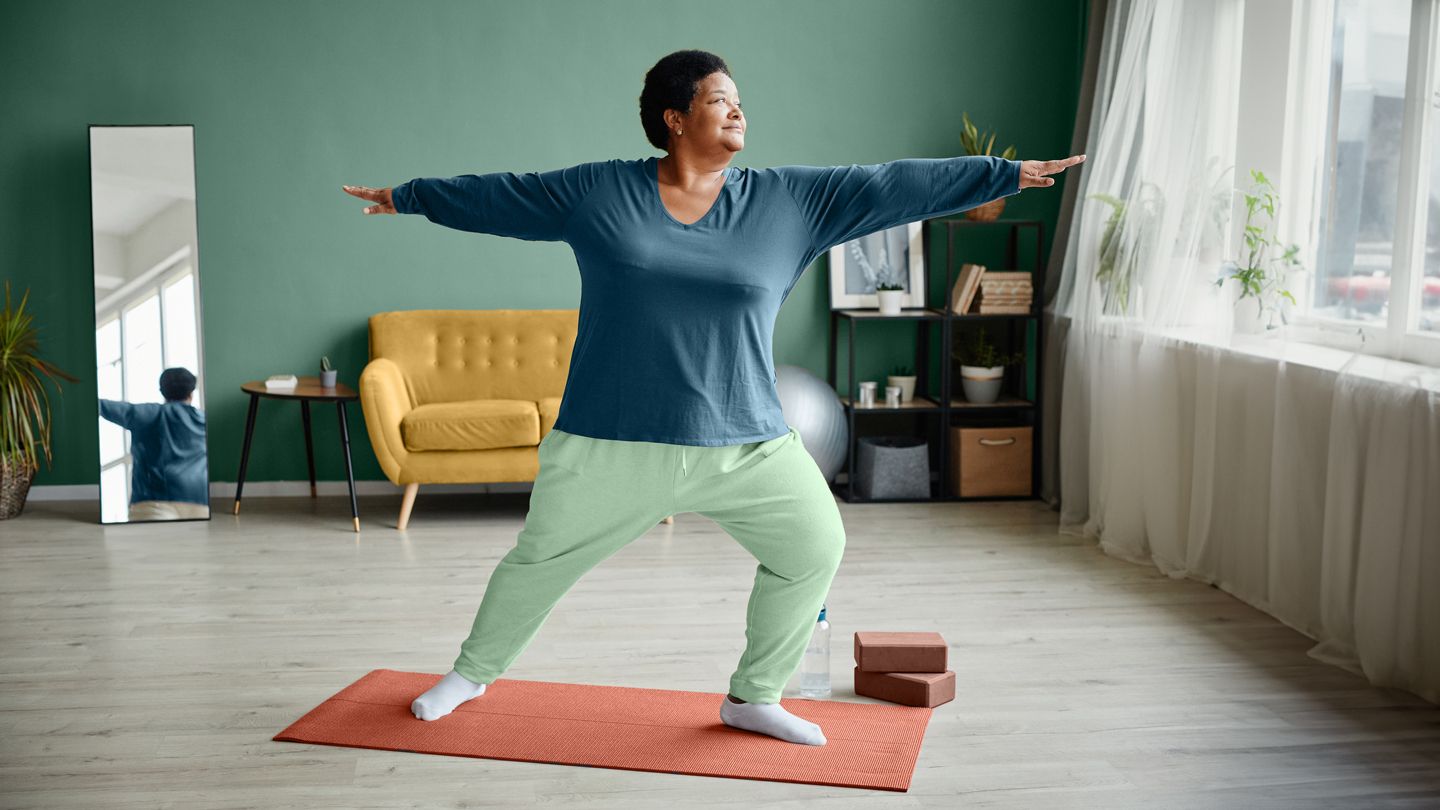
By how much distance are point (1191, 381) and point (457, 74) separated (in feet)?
10.4

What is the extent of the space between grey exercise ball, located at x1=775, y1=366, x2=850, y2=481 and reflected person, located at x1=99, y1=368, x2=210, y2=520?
2.31m

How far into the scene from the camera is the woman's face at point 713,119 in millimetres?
2467

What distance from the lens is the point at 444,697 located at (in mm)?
2799

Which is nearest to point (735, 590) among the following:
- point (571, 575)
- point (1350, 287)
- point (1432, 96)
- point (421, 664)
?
point (421, 664)

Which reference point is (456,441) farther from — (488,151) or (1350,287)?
(1350,287)

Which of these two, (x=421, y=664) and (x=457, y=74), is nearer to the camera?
(x=421, y=664)

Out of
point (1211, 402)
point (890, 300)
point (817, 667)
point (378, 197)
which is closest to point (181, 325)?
point (378, 197)

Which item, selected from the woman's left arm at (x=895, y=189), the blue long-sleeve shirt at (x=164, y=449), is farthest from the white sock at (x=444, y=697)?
the blue long-sleeve shirt at (x=164, y=449)

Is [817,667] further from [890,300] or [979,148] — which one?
[979,148]

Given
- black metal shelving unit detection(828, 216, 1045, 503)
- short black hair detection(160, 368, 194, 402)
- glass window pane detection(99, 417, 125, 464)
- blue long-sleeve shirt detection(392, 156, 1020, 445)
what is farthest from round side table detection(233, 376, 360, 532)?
blue long-sleeve shirt detection(392, 156, 1020, 445)

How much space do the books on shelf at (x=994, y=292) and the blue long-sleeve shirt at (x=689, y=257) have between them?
2.82 meters

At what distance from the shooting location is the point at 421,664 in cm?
322

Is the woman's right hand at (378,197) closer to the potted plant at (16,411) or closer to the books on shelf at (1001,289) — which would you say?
the potted plant at (16,411)

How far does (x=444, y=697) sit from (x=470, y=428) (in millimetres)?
2084
